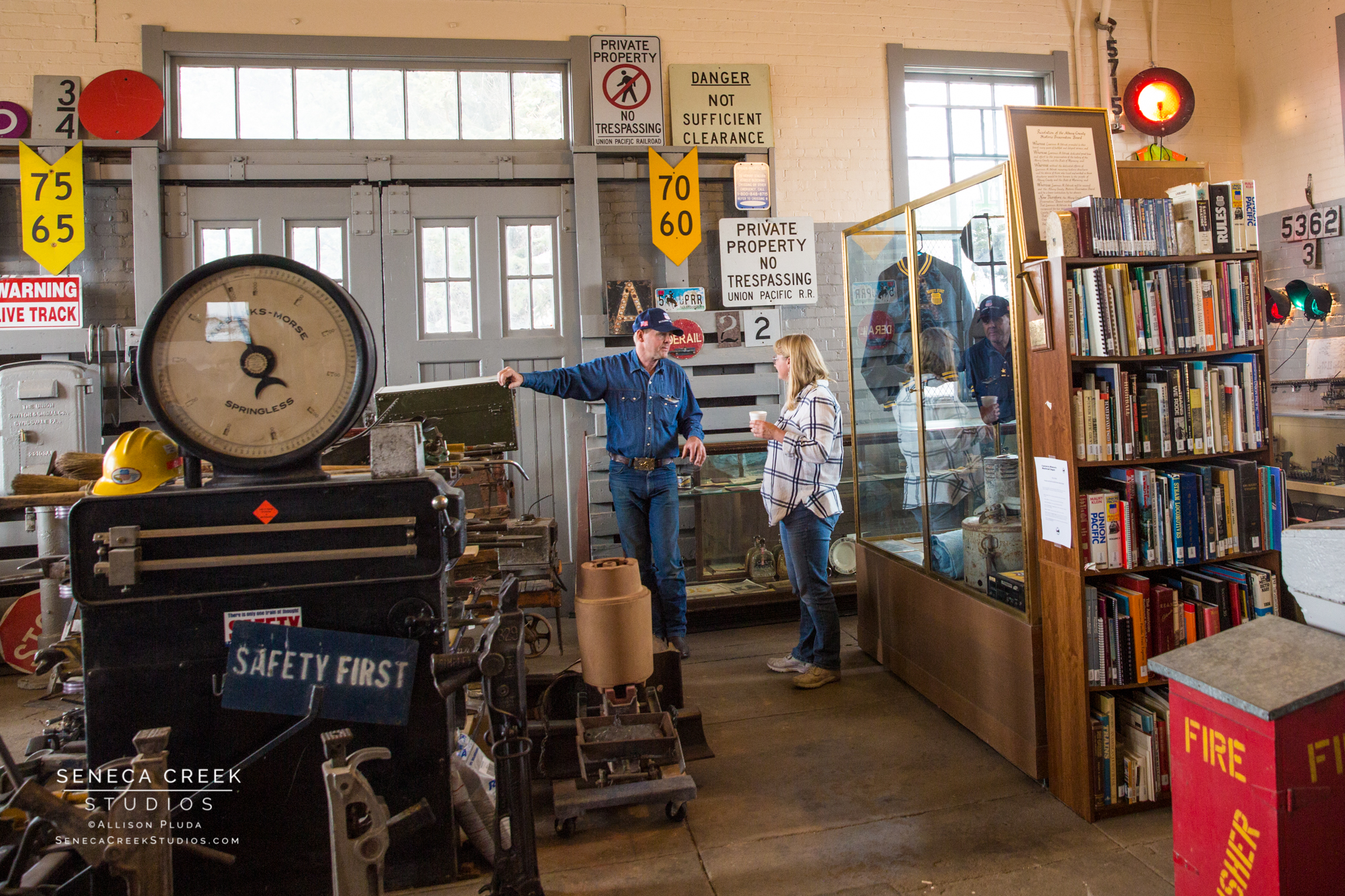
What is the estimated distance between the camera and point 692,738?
3236mm

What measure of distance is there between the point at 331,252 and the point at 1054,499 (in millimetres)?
4467

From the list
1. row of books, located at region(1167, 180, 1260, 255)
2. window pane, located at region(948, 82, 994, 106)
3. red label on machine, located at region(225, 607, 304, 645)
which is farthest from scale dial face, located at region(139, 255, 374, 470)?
window pane, located at region(948, 82, 994, 106)

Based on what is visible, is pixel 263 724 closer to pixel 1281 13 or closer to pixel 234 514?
pixel 234 514

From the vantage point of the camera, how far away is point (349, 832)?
155cm

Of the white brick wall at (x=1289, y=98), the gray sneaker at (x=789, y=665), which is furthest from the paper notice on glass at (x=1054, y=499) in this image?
the white brick wall at (x=1289, y=98)

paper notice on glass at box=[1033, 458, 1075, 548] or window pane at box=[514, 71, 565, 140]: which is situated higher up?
window pane at box=[514, 71, 565, 140]

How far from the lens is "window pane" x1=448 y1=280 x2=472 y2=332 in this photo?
5.30 metres

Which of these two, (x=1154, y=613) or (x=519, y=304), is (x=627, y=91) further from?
(x=1154, y=613)

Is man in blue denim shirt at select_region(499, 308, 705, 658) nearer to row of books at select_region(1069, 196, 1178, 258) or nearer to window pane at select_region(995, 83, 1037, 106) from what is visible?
row of books at select_region(1069, 196, 1178, 258)

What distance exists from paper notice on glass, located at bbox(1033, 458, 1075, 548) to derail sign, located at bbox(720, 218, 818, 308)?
2.92 metres

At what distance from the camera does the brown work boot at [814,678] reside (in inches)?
150

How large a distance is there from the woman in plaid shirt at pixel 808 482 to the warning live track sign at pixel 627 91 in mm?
2299

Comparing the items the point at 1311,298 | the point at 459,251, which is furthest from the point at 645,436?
the point at 1311,298

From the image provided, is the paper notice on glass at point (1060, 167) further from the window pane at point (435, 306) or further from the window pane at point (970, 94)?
the window pane at point (435, 306)
